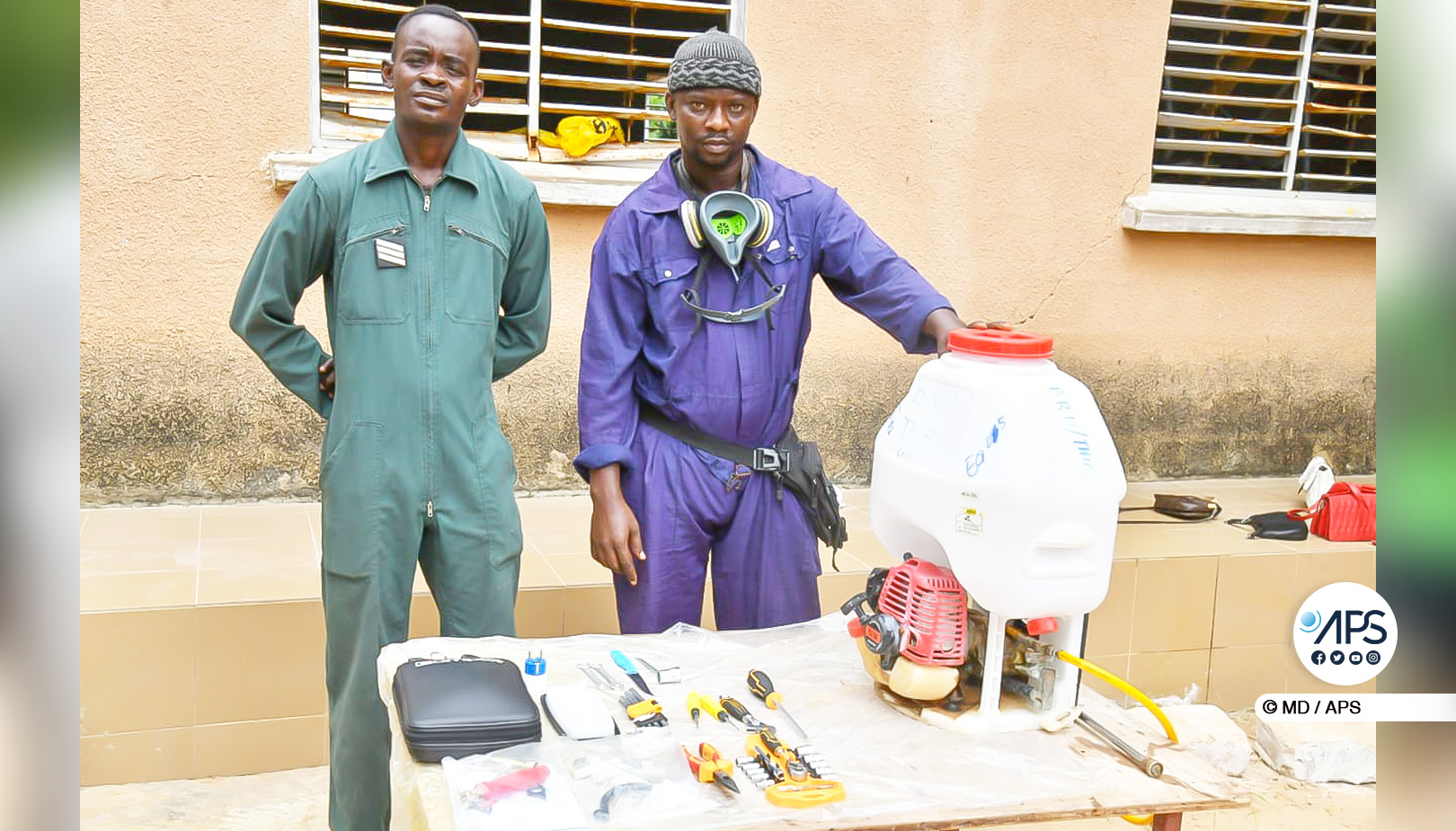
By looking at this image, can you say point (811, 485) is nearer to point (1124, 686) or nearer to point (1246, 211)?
point (1124, 686)

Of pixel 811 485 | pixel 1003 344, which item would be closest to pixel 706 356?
pixel 811 485

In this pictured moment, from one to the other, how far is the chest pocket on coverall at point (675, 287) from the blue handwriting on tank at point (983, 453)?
0.89m

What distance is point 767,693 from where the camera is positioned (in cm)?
219

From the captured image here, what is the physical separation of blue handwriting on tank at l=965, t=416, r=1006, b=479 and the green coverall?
1200mm

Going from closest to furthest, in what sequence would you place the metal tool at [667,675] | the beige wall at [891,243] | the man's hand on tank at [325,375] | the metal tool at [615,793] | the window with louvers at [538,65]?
the metal tool at [615,793] < the metal tool at [667,675] < the man's hand on tank at [325,375] < the beige wall at [891,243] < the window with louvers at [538,65]

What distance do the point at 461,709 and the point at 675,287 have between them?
1.11 metres

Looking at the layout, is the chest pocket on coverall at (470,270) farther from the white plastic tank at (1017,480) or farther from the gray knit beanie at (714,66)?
the white plastic tank at (1017,480)

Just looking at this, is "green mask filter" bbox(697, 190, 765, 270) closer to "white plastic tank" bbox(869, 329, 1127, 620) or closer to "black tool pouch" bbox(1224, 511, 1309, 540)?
"white plastic tank" bbox(869, 329, 1127, 620)

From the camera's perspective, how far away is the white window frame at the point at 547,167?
4.48 m

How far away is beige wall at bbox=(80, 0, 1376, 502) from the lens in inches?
174

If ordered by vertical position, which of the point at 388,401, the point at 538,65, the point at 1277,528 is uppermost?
the point at 538,65

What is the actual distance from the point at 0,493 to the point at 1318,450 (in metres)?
6.06

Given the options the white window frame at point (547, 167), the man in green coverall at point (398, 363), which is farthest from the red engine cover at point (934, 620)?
the white window frame at point (547, 167)

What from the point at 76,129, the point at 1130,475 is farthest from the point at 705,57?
the point at 1130,475
